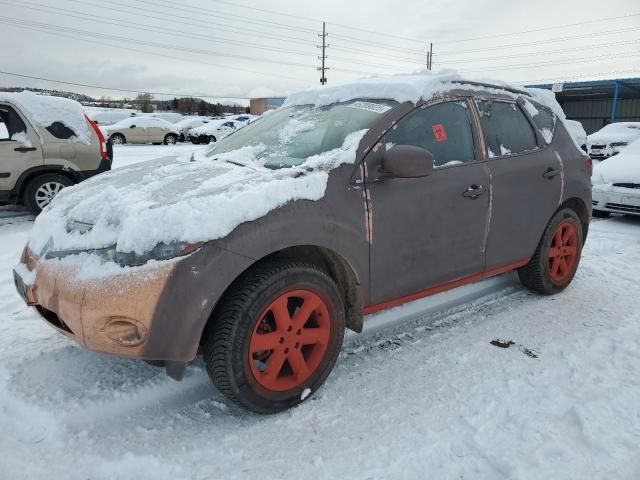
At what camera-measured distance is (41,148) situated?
258 inches

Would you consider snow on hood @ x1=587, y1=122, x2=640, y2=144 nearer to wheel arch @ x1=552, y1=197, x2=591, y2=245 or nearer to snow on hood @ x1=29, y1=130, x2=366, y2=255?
wheel arch @ x1=552, y1=197, x2=591, y2=245

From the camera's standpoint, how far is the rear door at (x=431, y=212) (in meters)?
2.66

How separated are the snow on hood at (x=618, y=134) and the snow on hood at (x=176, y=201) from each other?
667 inches

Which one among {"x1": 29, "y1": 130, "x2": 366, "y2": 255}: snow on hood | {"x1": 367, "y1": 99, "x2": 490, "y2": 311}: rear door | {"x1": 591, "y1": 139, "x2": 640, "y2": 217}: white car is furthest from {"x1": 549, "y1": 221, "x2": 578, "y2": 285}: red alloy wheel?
{"x1": 591, "y1": 139, "x2": 640, "y2": 217}: white car

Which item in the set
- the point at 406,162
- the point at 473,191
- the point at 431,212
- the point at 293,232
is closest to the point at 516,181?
the point at 473,191

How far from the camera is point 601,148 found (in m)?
16.4

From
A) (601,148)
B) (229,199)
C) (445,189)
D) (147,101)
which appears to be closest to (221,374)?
(229,199)

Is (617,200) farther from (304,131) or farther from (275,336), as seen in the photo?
(275,336)

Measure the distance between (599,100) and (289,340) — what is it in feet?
123

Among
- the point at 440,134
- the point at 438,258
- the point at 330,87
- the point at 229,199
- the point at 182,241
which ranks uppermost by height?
the point at 330,87

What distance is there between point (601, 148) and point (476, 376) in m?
16.7

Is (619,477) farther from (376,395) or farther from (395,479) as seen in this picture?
(376,395)

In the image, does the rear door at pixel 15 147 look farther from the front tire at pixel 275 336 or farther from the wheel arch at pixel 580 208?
the wheel arch at pixel 580 208

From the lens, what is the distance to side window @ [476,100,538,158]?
331cm
